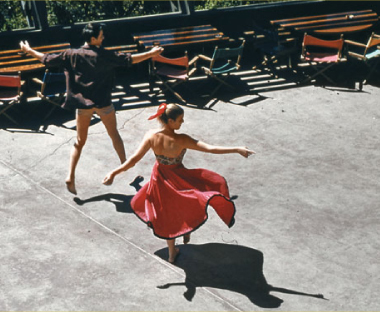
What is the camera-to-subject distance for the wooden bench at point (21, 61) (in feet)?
35.2

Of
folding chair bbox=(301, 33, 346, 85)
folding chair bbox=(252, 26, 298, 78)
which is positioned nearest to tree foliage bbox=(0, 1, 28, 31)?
folding chair bbox=(252, 26, 298, 78)

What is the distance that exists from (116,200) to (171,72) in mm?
4128

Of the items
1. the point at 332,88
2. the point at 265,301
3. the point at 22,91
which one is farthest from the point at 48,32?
the point at 265,301

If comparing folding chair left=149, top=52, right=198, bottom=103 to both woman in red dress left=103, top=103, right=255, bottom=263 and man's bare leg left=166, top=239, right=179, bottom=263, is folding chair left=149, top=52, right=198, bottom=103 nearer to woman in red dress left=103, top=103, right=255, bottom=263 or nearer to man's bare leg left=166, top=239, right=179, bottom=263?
woman in red dress left=103, top=103, right=255, bottom=263

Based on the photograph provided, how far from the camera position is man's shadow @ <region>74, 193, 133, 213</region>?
802 centimetres

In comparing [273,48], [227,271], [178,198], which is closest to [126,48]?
[273,48]

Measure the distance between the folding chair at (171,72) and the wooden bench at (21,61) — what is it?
1765 millimetres

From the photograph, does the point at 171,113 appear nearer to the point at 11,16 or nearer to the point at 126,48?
the point at 126,48

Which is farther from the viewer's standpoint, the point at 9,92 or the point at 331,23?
the point at 331,23

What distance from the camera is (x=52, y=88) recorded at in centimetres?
1094

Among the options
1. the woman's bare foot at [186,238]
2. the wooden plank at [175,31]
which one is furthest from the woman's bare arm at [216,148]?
the wooden plank at [175,31]

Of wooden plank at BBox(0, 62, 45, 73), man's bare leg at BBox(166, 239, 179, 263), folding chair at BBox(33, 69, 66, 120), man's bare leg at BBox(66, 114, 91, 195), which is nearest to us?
man's bare leg at BBox(166, 239, 179, 263)

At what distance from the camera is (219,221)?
25.2 feet

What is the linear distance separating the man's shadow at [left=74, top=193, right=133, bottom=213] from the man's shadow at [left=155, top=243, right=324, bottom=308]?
1159 millimetres
